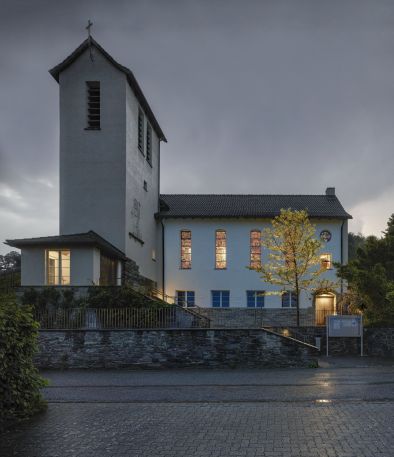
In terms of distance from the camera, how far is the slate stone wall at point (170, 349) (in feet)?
62.1

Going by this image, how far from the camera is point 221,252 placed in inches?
1644

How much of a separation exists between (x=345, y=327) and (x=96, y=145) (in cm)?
1739

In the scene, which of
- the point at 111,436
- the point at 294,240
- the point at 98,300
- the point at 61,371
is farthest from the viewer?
the point at 294,240

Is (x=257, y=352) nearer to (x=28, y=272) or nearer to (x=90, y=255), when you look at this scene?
(x=90, y=255)

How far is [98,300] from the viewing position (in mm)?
Answer: 26250

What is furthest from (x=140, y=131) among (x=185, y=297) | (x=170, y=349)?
(x=170, y=349)

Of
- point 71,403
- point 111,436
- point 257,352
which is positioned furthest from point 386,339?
point 111,436

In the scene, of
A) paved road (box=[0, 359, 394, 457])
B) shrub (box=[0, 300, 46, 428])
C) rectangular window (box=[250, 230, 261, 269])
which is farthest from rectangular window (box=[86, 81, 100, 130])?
shrub (box=[0, 300, 46, 428])

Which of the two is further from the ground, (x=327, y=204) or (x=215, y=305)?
(x=327, y=204)

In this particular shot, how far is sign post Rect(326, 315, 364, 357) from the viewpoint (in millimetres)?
24578

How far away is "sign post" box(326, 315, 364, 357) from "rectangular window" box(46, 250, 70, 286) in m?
12.7

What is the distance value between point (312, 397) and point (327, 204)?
33370 millimetres

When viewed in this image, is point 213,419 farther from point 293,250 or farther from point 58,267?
point 293,250

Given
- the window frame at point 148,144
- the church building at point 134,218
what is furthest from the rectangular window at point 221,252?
the window frame at point 148,144
